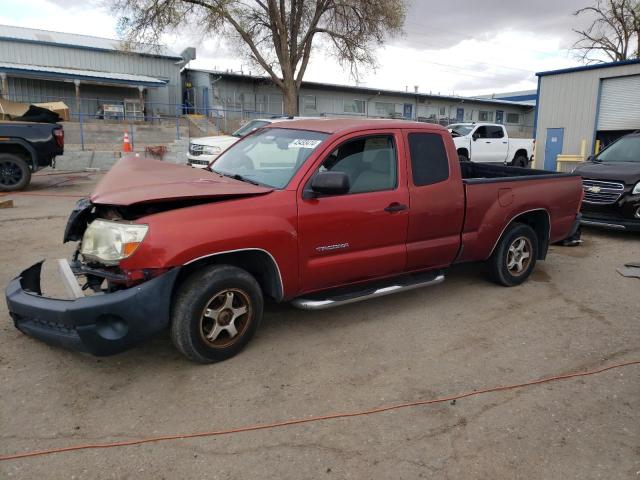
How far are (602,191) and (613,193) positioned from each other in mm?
183

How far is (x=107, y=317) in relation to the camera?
3174mm

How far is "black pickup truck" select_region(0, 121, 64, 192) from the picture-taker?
10992 mm

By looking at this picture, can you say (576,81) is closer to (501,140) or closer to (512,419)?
(501,140)

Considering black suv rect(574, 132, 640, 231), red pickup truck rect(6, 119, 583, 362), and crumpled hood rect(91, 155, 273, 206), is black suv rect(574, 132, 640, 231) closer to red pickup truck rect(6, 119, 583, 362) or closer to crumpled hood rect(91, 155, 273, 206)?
red pickup truck rect(6, 119, 583, 362)

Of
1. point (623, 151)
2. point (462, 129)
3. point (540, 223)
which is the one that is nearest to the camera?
point (540, 223)

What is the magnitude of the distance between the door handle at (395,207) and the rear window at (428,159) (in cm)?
27

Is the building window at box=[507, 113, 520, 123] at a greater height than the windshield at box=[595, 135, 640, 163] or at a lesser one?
greater

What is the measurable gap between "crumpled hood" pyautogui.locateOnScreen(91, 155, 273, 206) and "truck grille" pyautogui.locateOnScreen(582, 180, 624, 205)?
20.4ft

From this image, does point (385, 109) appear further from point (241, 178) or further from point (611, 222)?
point (241, 178)

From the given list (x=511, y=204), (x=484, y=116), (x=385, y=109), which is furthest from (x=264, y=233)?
(x=484, y=116)

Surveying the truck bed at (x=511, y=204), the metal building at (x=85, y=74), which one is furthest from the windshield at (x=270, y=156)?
the metal building at (x=85, y=74)

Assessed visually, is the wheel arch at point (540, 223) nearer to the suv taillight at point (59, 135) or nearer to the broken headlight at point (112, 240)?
the broken headlight at point (112, 240)

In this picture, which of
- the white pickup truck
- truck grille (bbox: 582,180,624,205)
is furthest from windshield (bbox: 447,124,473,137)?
truck grille (bbox: 582,180,624,205)

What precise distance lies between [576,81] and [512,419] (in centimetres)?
1980
